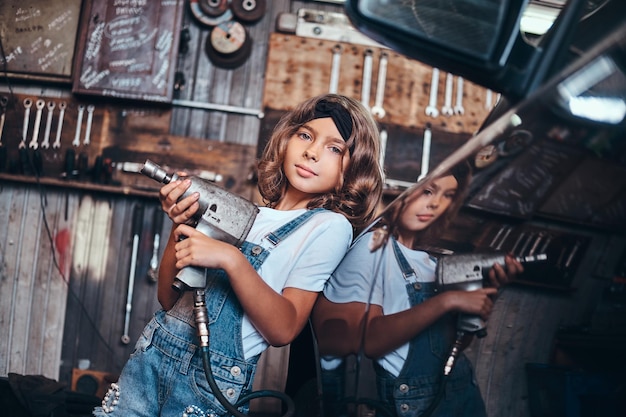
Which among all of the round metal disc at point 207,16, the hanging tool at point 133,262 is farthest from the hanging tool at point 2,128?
the round metal disc at point 207,16

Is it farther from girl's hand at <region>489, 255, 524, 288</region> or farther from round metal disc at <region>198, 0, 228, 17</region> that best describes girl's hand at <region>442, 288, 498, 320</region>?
round metal disc at <region>198, 0, 228, 17</region>

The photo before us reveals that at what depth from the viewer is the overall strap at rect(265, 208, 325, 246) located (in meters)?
1.32

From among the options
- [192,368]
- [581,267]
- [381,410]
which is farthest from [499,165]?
[192,368]

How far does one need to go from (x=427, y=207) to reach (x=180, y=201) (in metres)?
0.77

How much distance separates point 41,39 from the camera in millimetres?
3795

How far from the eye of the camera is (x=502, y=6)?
0.73 m

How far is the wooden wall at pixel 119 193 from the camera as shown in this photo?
3.73m

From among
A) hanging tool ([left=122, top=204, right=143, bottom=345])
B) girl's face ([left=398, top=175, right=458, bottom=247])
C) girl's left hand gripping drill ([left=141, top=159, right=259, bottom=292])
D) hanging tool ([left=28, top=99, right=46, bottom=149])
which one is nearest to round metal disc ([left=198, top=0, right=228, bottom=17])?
hanging tool ([left=28, top=99, right=46, bottom=149])

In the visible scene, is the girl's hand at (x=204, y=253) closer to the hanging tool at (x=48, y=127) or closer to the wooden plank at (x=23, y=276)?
the hanging tool at (x=48, y=127)

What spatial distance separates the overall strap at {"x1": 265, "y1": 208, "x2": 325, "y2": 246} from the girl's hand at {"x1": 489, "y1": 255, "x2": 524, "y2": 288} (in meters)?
0.73

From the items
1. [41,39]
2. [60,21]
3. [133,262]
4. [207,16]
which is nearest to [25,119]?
[41,39]

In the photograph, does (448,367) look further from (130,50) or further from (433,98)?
(130,50)

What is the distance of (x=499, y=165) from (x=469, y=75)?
0.16m

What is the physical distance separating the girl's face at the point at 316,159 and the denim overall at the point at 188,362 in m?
0.11
